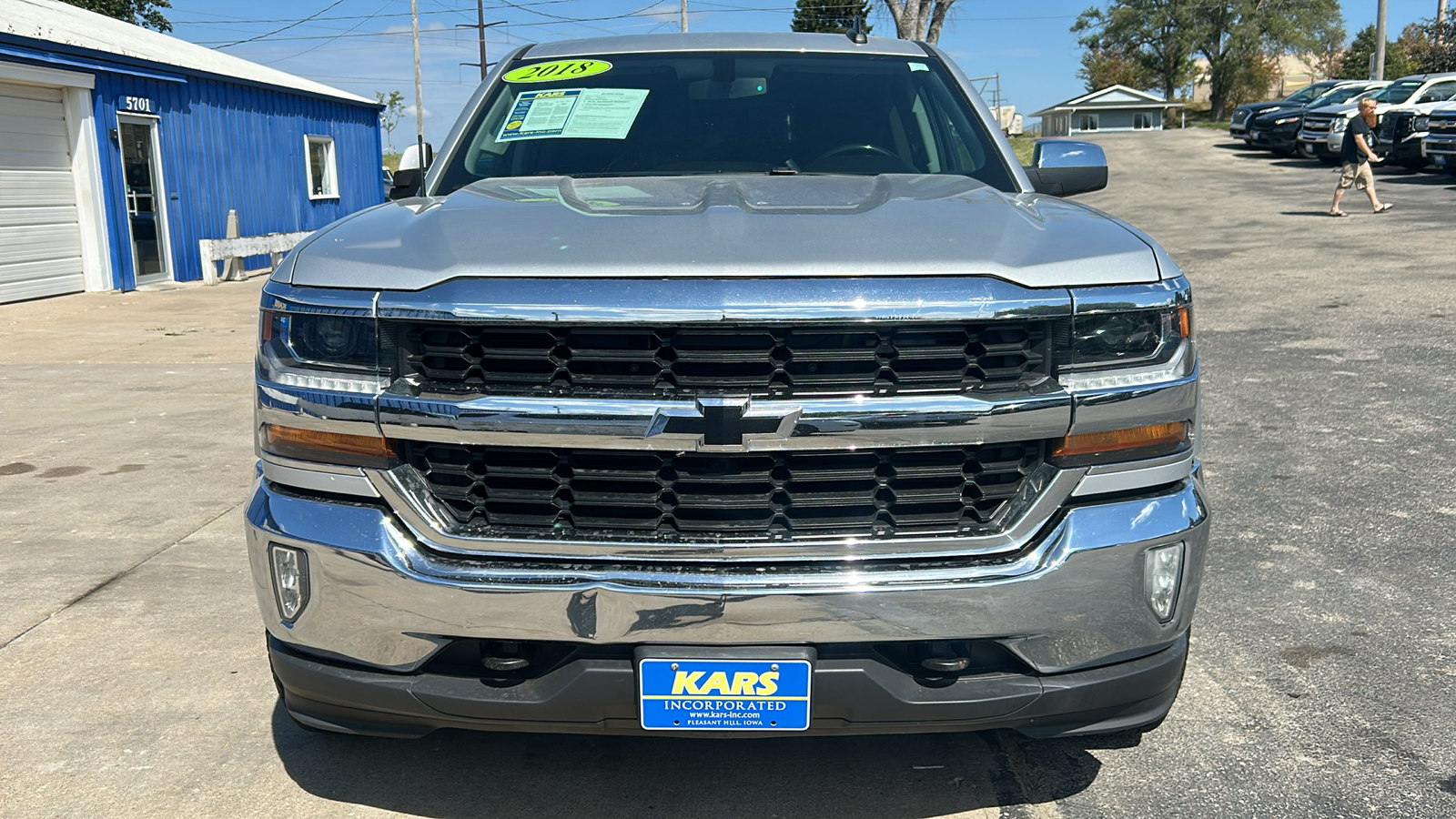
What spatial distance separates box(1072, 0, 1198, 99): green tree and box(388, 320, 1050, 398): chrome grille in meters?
79.1

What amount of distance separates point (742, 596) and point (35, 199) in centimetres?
1523

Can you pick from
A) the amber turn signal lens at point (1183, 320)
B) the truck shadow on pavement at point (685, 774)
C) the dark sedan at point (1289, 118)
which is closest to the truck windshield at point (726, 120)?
the amber turn signal lens at point (1183, 320)

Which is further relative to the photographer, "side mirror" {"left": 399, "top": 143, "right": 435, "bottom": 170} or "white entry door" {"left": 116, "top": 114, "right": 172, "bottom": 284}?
"white entry door" {"left": 116, "top": 114, "right": 172, "bottom": 284}

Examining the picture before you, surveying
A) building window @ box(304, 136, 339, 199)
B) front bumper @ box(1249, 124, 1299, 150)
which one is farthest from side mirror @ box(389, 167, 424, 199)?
front bumper @ box(1249, 124, 1299, 150)

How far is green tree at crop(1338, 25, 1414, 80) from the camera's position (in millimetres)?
61406

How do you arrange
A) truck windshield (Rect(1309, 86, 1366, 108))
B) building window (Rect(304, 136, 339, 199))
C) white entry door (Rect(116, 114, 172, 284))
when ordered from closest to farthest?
white entry door (Rect(116, 114, 172, 284)) → building window (Rect(304, 136, 339, 199)) → truck windshield (Rect(1309, 86, 1366, 108))

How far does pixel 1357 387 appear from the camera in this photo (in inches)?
289

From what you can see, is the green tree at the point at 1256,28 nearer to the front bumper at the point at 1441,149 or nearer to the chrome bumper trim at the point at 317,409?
the front bumper at the point at 1441,149

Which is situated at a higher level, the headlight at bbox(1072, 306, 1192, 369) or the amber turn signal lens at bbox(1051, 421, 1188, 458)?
the headlight at bbox(1072, 306, 1192, 369)

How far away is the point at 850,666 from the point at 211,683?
2.15m

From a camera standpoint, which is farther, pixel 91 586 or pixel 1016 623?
pixel 91 586

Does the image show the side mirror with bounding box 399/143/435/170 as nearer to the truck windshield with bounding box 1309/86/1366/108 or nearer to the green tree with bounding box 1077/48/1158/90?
the truck windshield with bounding box 1309/86/1366/108

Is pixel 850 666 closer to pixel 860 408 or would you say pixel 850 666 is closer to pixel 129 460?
pixel 860 408

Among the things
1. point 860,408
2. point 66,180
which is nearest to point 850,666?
point 860,408
